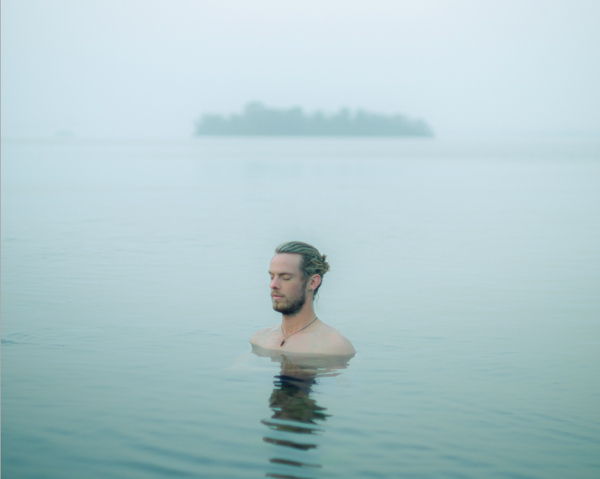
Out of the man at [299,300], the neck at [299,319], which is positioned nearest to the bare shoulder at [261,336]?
the man at [299,300]

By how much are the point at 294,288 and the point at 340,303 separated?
466 centimetres

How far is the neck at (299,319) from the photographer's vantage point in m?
8.32

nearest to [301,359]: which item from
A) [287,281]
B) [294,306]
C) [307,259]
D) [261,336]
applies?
[294,306]

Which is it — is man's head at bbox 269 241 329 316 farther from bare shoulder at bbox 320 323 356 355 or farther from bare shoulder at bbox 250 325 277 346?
bare shoulder at bbox 250 325 277 346

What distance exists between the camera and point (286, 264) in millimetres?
7961

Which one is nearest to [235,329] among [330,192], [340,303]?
[340,303]

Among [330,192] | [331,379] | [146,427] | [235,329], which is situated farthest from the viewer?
[330,192]

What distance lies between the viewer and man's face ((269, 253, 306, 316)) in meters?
7.96

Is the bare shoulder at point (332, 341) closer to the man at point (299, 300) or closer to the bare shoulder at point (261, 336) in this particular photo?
the man at point (299, 300)

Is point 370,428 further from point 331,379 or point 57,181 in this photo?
point 57,181

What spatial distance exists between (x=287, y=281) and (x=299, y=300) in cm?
28

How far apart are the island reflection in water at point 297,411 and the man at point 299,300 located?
127 millimetres

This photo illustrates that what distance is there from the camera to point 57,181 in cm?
4128

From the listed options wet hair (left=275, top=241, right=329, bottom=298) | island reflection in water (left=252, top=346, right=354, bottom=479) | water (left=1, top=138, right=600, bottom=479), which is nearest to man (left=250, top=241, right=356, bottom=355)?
wet hair (left=275, top=241, right=329, bottom=298)
